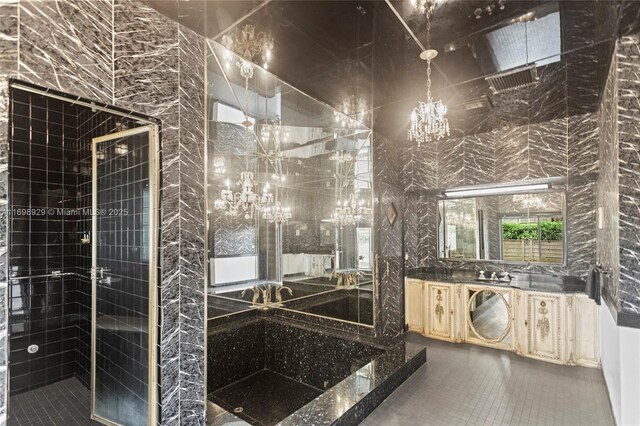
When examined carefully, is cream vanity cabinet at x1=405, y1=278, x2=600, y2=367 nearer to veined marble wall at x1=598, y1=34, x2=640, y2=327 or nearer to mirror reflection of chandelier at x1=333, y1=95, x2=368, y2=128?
veined marble wall at x1=598, y1=34, x2=640, y2=327

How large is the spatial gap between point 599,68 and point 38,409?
6.26 m

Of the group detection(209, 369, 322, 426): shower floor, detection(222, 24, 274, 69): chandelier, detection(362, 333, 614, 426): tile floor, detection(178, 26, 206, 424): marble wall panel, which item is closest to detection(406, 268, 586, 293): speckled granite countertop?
detection(362, 333, 614, 426): tile floor

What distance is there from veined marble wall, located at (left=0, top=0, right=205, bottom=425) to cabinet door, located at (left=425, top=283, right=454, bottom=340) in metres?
3.57

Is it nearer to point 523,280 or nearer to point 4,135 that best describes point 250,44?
point 4,135

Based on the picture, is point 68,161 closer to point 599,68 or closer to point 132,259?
point 132,259

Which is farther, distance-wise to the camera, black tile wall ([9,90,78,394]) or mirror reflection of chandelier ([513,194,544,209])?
mirror reflection of chandelier ([513,194,544,209])

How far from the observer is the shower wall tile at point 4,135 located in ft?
4.58

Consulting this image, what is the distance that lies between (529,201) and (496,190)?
1.52 feet

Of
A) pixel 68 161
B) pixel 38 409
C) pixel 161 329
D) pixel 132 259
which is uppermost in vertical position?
pixel 68 161

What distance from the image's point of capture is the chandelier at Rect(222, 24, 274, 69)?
2.42m

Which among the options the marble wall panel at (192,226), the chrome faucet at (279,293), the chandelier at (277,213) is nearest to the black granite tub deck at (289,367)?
the chrome faucet at (279,293)

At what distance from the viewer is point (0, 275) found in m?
1.41

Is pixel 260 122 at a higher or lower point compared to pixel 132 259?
higher

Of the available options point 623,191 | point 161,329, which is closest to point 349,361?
point 161,329
